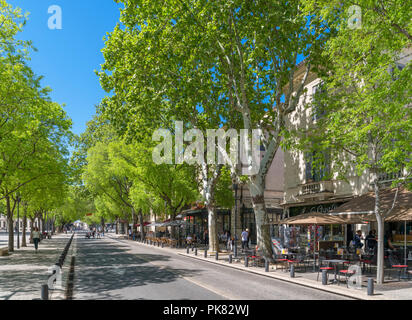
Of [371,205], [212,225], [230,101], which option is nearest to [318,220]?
[371,205]

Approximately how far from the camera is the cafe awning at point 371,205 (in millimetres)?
16859

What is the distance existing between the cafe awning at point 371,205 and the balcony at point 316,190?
495 cm

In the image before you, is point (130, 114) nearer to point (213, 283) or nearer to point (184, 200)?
point (213, 283)

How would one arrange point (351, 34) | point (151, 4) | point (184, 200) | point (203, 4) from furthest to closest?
point (184, 200), point (151, 4), point (203, 4), point (351, 34)

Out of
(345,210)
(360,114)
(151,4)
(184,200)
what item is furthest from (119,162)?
(360,114)

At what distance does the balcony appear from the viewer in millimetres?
26105

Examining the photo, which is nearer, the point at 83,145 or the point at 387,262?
the point at 387,262

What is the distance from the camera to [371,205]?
1856 centimetres

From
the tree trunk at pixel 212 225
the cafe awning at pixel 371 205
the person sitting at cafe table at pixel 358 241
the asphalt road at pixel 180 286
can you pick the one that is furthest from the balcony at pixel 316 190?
the asphalt road at pixel 180 286

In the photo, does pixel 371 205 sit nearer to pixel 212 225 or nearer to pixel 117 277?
pixel 117 277

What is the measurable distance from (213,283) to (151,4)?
1459 cm

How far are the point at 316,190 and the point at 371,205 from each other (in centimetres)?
883

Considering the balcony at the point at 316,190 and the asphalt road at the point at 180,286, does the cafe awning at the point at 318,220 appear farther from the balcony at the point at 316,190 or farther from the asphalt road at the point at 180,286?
the balcony at the point at 316,190

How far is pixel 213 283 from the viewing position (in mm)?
14102
